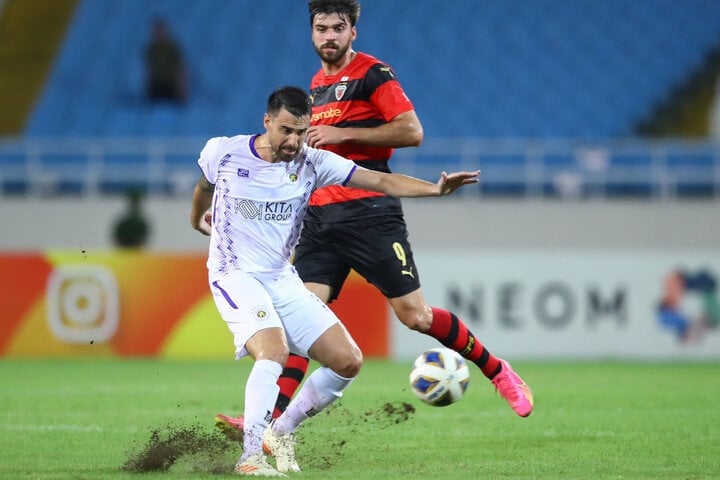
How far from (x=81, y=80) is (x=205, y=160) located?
48.7 feet

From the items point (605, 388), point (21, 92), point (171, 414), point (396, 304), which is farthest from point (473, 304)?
point (21, 92)

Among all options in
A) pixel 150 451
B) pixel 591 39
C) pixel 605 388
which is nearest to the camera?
pixel 150 451

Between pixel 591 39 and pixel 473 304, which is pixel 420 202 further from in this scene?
pixel 591 39

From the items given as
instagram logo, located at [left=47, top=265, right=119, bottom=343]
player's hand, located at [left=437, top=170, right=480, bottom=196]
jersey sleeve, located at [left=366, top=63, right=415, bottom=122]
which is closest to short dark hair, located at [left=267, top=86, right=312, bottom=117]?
player's hand, located at [left=437, top=170, right=480, bottom=196]

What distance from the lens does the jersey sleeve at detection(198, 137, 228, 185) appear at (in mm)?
6363

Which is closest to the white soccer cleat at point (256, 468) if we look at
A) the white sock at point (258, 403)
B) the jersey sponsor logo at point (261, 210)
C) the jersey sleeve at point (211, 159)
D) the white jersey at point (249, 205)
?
the white sock at point (258, 403)

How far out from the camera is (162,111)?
20094 millimetres

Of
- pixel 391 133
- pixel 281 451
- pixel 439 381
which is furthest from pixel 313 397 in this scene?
pixel 391 133

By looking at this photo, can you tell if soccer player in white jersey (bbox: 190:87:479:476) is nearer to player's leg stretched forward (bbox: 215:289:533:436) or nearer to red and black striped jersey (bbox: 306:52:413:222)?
player's leg stretched forward (bbox: 215:289:533:436)

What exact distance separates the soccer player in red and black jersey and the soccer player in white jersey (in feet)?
2.49

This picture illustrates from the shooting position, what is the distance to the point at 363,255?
7391mm

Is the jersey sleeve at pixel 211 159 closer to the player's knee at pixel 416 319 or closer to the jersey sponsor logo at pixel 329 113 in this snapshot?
the jersey sponsor logo at pixel 329 113

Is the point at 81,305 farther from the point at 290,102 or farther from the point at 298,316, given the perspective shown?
the point at 290,102

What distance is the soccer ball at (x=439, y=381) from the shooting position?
7.27 meters
